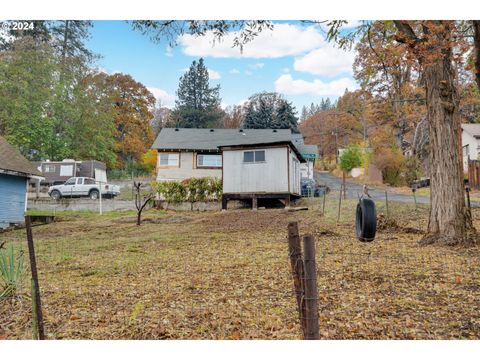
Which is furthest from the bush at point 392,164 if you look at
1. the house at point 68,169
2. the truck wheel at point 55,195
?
the truck wheel at point 55,195

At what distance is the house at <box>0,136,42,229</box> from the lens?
26.6 feet

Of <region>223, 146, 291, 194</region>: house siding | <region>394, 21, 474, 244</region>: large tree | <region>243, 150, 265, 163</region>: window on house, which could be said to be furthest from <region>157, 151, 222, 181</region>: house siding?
<region>394, 21, 474, 244</region>: large tree

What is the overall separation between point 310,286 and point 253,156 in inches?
335

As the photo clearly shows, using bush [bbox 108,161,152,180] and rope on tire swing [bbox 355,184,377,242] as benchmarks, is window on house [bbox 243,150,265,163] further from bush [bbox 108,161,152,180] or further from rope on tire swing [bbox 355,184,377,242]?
rope on tire swing [bbox 355,184,377,242]

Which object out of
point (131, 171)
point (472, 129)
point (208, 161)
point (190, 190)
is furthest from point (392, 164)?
point (131, 171)

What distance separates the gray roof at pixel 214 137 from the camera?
31.3ft

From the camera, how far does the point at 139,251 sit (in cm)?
502

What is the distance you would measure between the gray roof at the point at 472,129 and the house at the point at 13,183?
1619 centimetres

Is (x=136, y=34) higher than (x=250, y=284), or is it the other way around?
(x=136, y=34)

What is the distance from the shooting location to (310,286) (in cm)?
152

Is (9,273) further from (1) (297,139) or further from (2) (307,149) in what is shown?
(2) (307,149)

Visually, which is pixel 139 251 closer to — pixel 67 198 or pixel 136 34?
pixel 136 34
